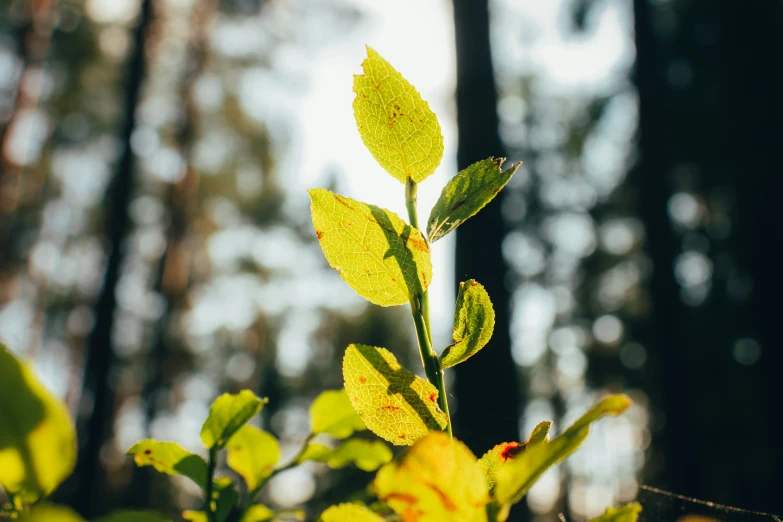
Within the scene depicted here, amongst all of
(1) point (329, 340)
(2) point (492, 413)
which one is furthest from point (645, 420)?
(2) point (492, 413)

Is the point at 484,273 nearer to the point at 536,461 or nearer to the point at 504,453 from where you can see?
the point at 504,453

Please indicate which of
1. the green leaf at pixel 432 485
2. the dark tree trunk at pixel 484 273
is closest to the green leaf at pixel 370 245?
the green leaf at pixel 432 485

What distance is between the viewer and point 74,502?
217 inches

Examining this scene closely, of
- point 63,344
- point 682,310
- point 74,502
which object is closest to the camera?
point 682,310

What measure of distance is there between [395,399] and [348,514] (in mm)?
66

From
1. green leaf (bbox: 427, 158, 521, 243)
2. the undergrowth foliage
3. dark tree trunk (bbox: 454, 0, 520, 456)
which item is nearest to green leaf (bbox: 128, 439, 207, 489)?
the undergrowth foliage

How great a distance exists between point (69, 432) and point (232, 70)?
1018 centimetres

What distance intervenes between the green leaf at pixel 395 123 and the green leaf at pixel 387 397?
115 mm

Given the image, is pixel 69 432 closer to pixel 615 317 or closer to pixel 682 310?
pixel 682 310

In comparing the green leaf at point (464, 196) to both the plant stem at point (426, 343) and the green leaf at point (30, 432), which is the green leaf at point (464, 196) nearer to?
the plant stem at point (426, 343)

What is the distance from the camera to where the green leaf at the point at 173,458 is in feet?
1.25

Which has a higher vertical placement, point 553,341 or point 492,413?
point 492,413

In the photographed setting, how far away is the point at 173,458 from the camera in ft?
1.28

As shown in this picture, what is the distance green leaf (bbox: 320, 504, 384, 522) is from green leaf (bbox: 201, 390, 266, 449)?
124 millimetres
